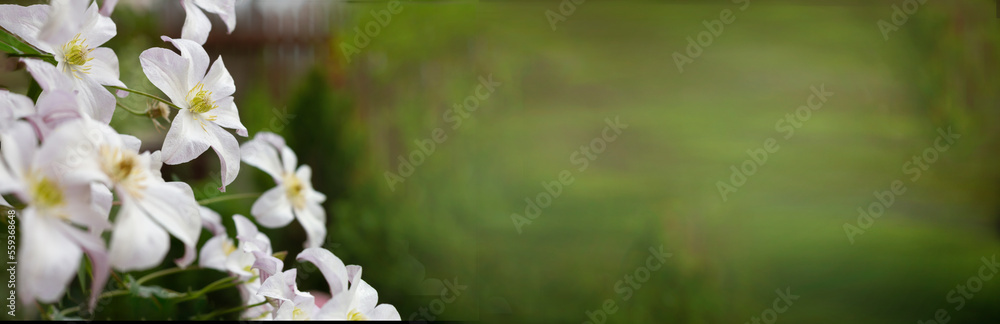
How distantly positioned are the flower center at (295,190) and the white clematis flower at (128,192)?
0.91ft

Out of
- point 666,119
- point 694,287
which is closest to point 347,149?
point 694,287

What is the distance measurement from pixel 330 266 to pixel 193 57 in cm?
14

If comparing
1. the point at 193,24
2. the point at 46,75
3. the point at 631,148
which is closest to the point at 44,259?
the point at 46,75

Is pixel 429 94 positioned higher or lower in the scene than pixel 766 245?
higher

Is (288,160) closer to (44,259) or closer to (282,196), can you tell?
(282,196)

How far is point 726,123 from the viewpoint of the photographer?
18.6 feet

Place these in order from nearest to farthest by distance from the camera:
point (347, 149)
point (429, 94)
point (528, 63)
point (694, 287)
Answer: point (694, 287), point (347, 149), point (429, 94), point (528, 63)

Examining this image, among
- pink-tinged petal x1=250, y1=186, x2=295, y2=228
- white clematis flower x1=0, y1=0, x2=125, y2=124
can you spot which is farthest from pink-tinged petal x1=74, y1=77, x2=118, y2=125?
pink-tinged petal x1=250, y1=186, x2=295, y2=228

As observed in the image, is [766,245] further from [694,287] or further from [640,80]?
[694,287]

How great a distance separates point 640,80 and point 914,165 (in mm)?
2114

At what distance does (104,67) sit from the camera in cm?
38

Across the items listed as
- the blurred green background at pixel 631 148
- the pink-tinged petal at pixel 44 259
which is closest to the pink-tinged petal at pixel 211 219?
the pink-tinged petal at pixel 44 259

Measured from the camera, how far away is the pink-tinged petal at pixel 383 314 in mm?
377

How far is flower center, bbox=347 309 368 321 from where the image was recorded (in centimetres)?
38
